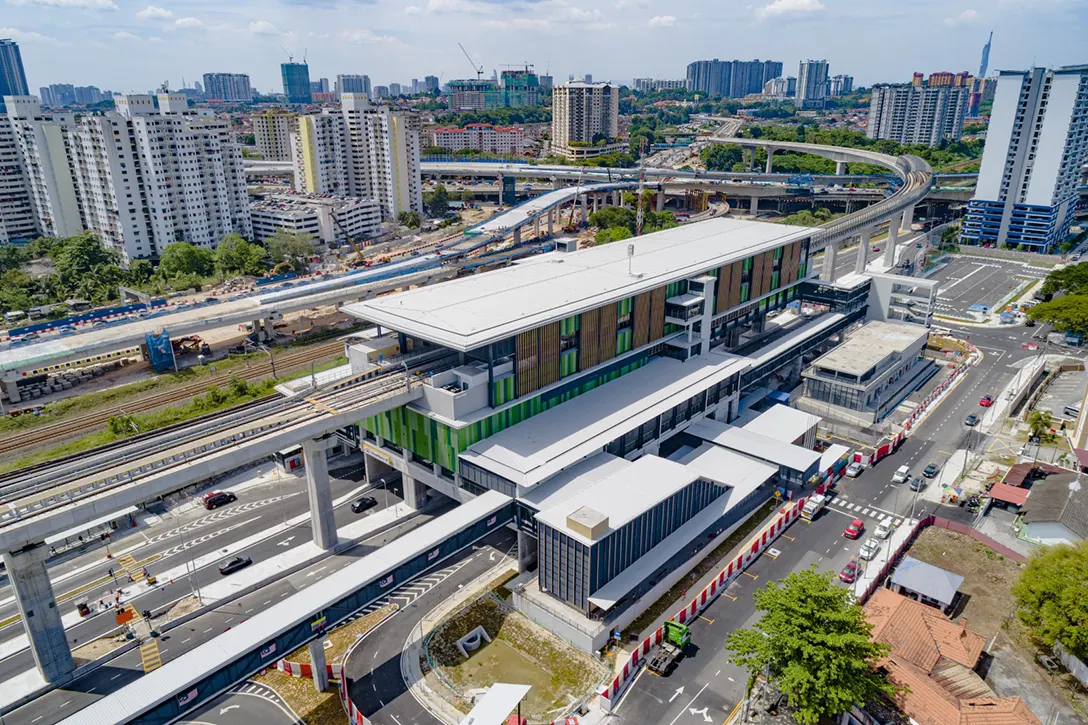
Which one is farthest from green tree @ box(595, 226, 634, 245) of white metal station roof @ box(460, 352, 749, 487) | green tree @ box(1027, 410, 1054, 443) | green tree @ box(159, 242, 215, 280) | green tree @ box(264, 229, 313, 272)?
green tree @ box(1027, 410, 1054, 443)

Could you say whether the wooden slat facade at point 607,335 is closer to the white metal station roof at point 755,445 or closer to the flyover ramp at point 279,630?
the white metal station roof at point 755,445

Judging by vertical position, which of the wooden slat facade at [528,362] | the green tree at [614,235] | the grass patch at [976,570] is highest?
the wooden slat facade at [528,362]

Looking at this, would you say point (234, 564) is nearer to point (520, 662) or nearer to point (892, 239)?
point (520, 662)

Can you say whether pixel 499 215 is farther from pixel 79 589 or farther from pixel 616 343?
pixel 79 589

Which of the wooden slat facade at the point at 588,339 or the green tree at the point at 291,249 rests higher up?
the wooden slat facade at the point at 588,339

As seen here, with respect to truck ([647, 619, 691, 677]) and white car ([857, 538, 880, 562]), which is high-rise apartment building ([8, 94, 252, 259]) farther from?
white car ([857, 538, 880, 562])

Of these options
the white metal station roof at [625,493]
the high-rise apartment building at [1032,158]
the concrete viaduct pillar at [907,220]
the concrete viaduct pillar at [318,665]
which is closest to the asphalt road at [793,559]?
the white metal station roof at [625,493]
